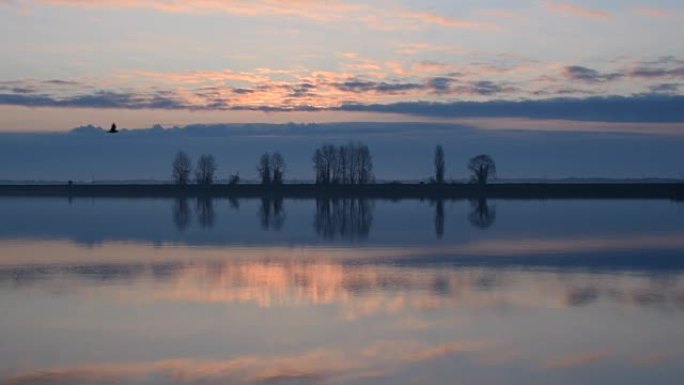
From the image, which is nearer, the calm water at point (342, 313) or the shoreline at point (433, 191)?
the calm water at point (342, 313)

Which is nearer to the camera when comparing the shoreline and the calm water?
the calm water

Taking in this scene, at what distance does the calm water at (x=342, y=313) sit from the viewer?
928 centimetres

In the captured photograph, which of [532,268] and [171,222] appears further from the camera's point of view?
[171,222]

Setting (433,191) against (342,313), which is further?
(433,191)

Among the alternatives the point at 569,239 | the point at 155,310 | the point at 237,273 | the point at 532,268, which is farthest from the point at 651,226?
the point at 155,310

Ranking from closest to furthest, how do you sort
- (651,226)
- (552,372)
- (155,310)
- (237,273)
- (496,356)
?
(552,372), (496,356), (155,310), (237,273), (651,226)

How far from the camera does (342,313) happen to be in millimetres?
12188

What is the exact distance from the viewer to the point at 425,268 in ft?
55.4

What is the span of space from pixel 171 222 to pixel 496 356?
79.9 ft

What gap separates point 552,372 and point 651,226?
21775 millimetres

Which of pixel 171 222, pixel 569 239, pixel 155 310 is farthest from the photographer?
pixel 171 222

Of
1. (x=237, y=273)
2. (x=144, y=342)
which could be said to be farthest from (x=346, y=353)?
(x=237, y=273)

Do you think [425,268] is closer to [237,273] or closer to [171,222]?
[237,273]

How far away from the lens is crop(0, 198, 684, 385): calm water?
9281 mm
